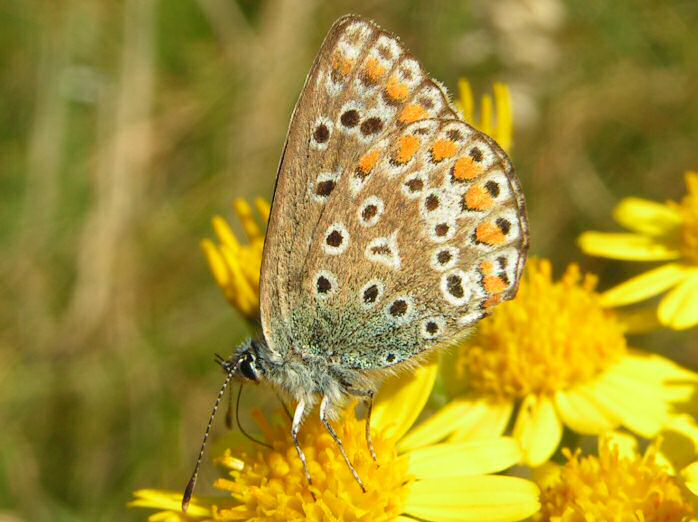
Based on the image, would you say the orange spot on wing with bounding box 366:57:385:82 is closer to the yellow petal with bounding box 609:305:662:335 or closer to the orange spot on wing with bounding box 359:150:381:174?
the orange spot on wing with bounding box 359:150:381:174

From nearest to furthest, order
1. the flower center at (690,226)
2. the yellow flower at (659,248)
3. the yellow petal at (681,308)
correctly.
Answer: the yellow petal at (681,308)
the yellow flower at (659,248)
the flower center at (690,226)

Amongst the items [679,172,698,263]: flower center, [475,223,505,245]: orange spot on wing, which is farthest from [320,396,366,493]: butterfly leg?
[679,172,698,263]: flower center

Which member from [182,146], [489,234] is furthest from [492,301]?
[182,146]

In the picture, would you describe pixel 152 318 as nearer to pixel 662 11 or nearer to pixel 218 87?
pixel 218 87

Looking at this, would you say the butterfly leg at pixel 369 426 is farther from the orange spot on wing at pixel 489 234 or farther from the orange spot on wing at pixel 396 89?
the orange spot on wing at pixel 396 89

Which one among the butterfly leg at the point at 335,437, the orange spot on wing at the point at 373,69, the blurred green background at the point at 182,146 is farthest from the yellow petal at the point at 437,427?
the blurred green background at the point at 182,146

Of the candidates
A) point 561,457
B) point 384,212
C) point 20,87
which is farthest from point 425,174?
point 20,87
